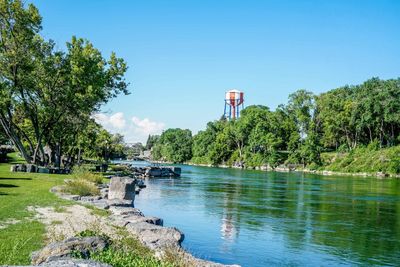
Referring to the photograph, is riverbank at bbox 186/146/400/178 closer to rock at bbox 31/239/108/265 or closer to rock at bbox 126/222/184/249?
rock at bbox 126/222/184/249

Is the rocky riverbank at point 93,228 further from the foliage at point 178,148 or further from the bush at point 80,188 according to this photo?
the foliage at point 178,148

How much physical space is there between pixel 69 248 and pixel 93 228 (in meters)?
3.65

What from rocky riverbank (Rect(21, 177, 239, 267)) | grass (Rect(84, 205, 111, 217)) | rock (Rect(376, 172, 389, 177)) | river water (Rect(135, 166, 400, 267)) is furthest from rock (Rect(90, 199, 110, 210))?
rock (Rect(376, 172, 389, 177))

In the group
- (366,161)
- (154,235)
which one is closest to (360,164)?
(366,161)

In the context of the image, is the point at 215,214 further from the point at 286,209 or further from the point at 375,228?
the point at 375,228

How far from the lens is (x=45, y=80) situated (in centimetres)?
3991

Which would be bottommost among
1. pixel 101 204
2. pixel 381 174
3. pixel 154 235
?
pixel 154 235

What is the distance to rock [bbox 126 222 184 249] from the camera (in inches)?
500

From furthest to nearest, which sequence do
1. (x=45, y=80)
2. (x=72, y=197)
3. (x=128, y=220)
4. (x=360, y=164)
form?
(x=360, y=164) < (x=45, y=80) < (x=72, y=197) < (x=128, y=220)

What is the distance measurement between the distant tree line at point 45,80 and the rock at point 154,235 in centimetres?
2584

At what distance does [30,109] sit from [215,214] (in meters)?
24.5

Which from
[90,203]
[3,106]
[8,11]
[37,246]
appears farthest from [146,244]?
[8,11]

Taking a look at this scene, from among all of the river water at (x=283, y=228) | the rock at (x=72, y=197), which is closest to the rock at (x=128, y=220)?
the river water at (x=283, y=228)

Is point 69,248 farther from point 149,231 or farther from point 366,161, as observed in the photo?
point 366,161
